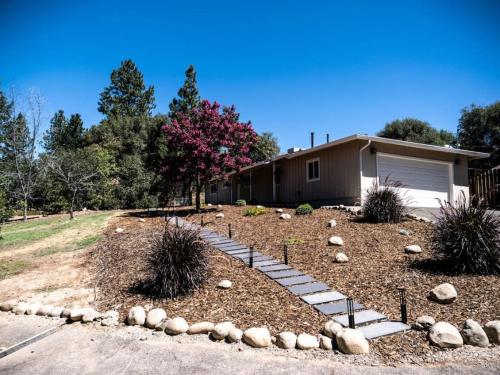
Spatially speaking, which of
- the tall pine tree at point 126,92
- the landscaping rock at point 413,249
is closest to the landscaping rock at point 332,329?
the landscaping rock at point 413,249

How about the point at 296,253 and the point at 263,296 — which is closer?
the point at 263,296

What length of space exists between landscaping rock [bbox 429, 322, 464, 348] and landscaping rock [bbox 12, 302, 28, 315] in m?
5.78

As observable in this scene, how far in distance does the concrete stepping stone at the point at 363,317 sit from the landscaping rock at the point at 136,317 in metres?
2.52

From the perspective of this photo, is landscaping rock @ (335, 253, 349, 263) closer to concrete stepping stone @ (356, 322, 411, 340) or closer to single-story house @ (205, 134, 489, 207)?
concrete stepping stone @ (356, 322, 411, 340)

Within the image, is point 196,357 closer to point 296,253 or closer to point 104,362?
point 104,362

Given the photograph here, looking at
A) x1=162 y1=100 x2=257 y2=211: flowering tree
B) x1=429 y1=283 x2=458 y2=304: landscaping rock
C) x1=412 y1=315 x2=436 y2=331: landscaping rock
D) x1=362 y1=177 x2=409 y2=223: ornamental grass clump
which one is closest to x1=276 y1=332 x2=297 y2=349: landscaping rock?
x1=412 y1=315 x2=436 y2=331: landscaping rock

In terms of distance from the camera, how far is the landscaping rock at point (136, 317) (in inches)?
167

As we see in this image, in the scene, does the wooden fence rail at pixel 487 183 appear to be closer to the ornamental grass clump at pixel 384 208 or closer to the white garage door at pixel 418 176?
the white garage door at pixel 418 176

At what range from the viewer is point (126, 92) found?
123 ft

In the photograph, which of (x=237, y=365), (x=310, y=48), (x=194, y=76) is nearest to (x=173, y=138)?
(x=310, y=48)

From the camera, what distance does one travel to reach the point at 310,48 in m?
12.8

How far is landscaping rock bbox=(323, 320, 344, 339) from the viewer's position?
3628 mm

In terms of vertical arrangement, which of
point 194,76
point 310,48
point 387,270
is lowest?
point 387,270

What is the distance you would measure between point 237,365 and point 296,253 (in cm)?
385
